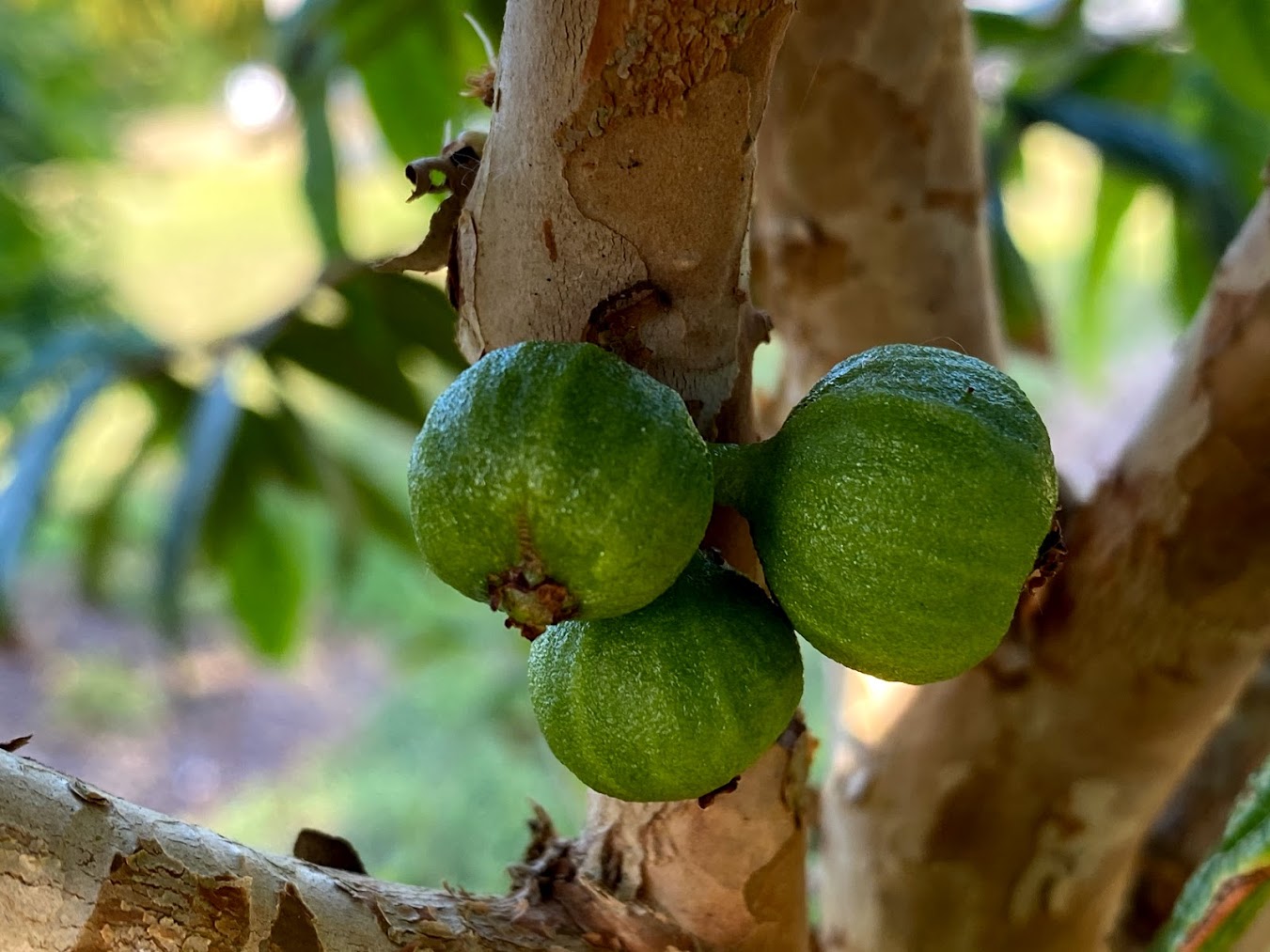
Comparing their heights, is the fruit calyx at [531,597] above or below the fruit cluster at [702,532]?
below

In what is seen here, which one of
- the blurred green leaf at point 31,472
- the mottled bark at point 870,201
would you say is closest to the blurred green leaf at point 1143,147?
the mottled bark at point 870,201

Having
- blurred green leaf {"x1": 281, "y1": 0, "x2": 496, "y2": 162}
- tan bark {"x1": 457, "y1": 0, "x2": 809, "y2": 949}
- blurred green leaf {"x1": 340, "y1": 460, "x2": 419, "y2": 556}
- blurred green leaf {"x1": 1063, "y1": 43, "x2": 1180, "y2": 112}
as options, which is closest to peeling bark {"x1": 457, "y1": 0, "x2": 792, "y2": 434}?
tan bark {"x1": 457, "y1": 0, "x2": 809, "y2": 949}

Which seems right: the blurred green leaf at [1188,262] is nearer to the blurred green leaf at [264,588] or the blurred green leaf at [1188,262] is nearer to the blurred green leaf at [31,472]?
the blurred green leaf at [264,588]

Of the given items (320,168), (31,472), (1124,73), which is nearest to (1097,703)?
(320,168)

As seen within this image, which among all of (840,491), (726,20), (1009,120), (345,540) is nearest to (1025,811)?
(840,491)

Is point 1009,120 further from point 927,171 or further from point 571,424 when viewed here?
point 571,424

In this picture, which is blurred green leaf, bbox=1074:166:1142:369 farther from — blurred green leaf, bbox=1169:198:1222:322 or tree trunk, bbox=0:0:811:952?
tree trunk, bbox=0:0:811:952
